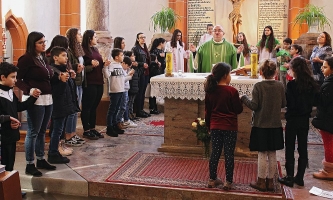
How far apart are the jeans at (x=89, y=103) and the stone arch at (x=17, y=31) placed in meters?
4.14

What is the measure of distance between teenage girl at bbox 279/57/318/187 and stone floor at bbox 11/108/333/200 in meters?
0.24

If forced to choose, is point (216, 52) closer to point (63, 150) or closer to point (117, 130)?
point (117, 130)

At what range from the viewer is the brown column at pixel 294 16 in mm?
11393

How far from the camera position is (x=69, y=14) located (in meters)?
11.5

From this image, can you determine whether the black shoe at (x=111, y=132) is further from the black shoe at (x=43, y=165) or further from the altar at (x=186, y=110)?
the black shoe at (x=43, y=165)

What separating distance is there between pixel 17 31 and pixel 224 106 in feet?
23.4

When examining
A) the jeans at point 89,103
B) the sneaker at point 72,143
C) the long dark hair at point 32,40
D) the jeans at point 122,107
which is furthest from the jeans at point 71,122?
the long dark hair at point 32,40

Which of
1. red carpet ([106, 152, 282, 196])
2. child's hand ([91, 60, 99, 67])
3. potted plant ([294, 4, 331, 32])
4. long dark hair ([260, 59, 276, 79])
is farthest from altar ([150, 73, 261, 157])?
potted plant ([294, 4, 331, 32])

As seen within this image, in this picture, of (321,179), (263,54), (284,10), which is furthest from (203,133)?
(284,10)

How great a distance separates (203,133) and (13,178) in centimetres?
247

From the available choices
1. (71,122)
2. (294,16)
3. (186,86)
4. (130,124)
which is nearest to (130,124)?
(130,124)

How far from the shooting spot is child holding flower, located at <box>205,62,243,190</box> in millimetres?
4441

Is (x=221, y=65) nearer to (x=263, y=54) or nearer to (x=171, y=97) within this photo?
(x=171, y=97)

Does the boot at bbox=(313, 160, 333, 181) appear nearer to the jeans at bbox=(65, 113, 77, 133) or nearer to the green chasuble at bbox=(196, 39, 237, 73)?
the green chasuble at bbox=(196, 39, 237, 73)
